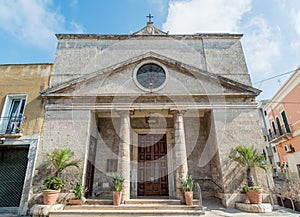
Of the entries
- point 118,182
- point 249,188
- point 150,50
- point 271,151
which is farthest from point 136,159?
point 271,151

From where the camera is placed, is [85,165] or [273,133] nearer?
[85,165]

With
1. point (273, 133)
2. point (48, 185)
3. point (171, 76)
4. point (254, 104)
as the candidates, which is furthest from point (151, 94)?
point (273, 133)

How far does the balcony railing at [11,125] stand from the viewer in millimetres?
7909

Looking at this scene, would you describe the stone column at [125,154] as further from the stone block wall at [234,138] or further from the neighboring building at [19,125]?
the stone block wall at [234,138]

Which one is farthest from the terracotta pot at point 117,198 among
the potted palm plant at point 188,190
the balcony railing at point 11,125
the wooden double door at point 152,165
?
the balcony railing at point 11,125

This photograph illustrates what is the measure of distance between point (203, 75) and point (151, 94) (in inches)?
105

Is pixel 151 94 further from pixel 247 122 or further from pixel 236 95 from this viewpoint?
pixel 247 122

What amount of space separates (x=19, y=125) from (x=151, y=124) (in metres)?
6.12

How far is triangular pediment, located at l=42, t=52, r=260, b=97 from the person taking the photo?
26.9 ft

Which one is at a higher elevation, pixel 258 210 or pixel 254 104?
pixel 254 104

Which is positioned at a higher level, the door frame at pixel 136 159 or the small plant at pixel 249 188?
the door frame at pixel 136 159

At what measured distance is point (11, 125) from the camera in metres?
8.05

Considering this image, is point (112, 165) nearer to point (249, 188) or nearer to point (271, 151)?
point (249, 188)

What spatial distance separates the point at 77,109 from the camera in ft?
26.7
